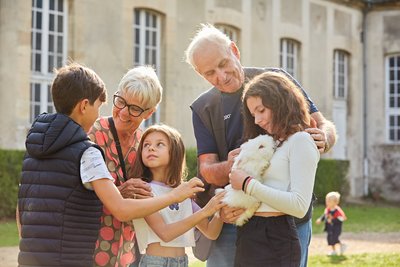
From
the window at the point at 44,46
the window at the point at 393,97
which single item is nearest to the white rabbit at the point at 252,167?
the window at the point at 44,46

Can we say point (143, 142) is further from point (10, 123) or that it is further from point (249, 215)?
point (10, 123)

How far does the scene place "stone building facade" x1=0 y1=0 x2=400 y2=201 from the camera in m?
14.6

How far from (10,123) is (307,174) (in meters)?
11.4

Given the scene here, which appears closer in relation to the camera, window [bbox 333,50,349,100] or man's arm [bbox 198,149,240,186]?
man's arm [bbox 198,149,240,186]

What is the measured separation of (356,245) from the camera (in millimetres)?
12023

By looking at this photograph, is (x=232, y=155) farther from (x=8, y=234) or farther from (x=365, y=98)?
(x=365, y=98)

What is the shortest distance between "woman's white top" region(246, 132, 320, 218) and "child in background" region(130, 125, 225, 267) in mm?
385

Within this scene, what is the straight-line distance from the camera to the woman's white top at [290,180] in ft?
11.9

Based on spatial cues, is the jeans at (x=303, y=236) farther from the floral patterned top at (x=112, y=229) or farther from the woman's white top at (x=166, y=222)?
the floral patterned top at (x=112, y=229)

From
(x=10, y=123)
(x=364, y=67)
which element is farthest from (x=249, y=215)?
(x=364, y=67)

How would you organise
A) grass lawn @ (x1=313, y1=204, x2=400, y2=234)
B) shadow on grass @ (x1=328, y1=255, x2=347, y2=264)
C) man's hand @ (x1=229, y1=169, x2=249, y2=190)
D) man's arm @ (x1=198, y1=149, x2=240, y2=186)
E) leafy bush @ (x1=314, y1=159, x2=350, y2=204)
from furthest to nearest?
leafy bush @ (x1=314, y1=159, x2=350, y2=204)
grass lawn @ (x1=313, y1=204, x2=400, y2=234)
shadow on grass @ (x1=328, y1=255, x2=347, y2=264)
man's arm @ (x1=198, y1=149, x2=240, y2=186)
man's hand @ (x1=229, y1=169, x2=249, y2=190)

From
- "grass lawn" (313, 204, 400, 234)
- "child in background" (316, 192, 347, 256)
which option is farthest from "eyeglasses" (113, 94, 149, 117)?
"grass lawn" (313, 204, 400, 234)

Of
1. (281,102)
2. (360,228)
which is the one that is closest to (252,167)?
(281,102)

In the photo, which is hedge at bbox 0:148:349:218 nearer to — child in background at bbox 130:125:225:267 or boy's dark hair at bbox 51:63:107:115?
child in background at bbox 130:125:225:267
